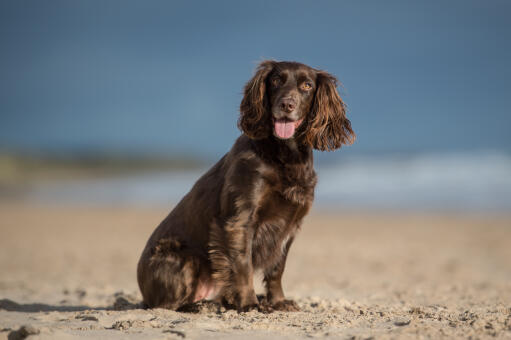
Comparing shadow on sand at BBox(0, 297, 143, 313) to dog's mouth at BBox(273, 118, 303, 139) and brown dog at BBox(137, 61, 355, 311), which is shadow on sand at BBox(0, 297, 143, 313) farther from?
dog's mouth at BBox(273, 118, 303, 139)

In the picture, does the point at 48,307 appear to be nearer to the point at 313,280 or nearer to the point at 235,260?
the point at 235,260

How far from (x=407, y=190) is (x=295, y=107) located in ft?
52.5

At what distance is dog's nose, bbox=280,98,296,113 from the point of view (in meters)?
3.65

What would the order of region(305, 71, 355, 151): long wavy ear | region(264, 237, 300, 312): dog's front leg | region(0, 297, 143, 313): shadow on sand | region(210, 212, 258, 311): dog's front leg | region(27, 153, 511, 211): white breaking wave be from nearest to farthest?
1. region(210, 212, 258, 311): dog's front leg
2. region(305, 71, 355, 151): long wavy ear
3. region(264, 237, 300, 312): dog's front leg
4. region(0, 297, 143, 313): shadow on sand
5. region(27, 153, 511, 211): white breaking wave

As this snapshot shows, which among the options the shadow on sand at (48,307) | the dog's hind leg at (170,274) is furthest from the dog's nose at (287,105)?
the shadow on sand at (48,307)

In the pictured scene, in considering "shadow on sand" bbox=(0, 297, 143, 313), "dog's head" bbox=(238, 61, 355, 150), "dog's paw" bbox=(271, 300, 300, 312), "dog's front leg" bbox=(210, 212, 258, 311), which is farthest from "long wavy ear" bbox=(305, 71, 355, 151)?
"shadow on sand" bbox=(0, 297, 143, 313)

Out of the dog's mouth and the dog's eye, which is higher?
the dog's eye

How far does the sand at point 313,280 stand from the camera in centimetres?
307

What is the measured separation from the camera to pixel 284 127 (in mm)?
3674

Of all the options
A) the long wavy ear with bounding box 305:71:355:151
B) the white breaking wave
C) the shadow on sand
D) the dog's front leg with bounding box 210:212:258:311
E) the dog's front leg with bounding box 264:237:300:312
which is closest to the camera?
the dog's front leg with bounding box 210:212:258:311

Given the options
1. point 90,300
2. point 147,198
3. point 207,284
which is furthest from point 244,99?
point 147,198

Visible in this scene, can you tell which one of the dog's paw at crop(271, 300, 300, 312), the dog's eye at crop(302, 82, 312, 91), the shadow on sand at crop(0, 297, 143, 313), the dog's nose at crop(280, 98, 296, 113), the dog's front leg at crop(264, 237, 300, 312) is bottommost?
the shadow on sand at crop(0, 297, 143, 313)

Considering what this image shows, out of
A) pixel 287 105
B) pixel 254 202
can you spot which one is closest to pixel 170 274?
Answer: pixel 254 202

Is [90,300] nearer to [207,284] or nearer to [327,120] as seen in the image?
[207,284]
